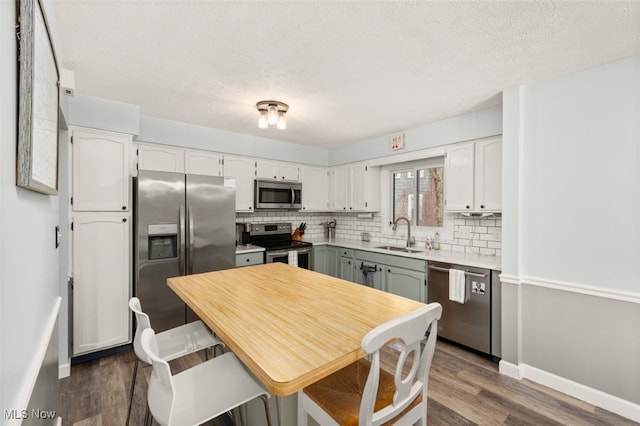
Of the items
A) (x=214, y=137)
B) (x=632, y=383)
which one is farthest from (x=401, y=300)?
(x=214, y=137)

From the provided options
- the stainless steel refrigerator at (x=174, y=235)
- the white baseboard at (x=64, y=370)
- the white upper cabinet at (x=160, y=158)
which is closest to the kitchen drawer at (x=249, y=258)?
the stainless steel refrigerator at (x=174, y=235)

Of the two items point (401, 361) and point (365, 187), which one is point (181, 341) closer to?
point (401, 361)

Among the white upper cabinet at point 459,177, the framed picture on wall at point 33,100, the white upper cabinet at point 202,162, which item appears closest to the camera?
the framed picture on wall at point 33,100

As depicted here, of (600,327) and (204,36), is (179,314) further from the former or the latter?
(600,327)

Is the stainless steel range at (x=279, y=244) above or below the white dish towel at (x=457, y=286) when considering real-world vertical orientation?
above

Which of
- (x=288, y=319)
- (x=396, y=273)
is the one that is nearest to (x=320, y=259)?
(x=396, y=273)

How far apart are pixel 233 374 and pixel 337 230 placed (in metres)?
3.91

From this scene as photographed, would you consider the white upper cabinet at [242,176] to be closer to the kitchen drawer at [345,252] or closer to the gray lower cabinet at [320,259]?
the gray lower cabinet at [320,259]

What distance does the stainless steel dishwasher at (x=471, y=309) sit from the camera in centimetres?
265

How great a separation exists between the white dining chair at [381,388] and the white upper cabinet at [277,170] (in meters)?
3.18

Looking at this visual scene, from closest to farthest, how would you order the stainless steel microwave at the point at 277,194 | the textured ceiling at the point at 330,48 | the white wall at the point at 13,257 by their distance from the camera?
the white wall at the point at 13,257 < the textured ceiling at the point at 330,48 < the stainless steel microwave at the point at 277,194

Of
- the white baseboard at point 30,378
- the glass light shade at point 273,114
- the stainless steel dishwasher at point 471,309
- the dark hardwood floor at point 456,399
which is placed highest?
the glass light shade at point 273,114

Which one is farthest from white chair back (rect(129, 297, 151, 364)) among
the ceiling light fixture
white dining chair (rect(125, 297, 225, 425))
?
the ceiling light fixture

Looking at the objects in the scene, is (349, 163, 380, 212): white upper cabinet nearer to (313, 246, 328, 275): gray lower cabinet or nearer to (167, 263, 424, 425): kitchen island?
(313, 246, 328, 275): gray lower cabinet
